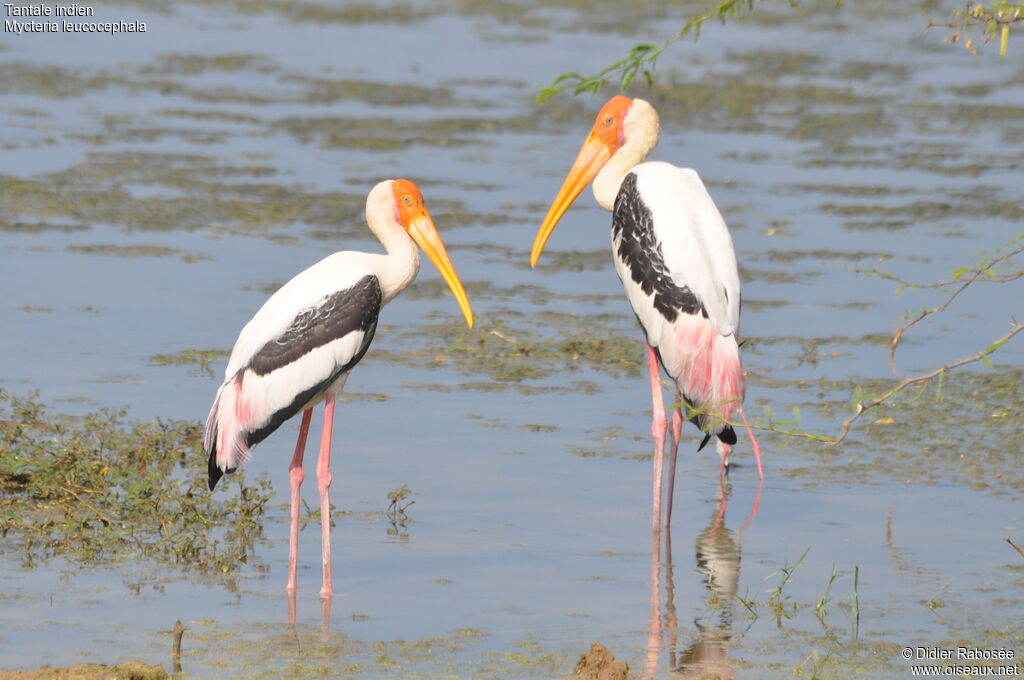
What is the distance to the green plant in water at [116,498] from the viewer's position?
21.2 ft

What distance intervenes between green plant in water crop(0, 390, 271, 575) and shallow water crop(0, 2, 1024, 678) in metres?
0.13

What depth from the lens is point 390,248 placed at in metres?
6.93

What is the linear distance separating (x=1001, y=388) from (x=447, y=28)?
1349 centimetres

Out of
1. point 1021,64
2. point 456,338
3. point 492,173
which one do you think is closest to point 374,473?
point 456,338

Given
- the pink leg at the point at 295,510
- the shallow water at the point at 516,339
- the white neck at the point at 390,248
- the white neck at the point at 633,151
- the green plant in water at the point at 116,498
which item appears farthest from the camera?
the white neck at the point at 633,151

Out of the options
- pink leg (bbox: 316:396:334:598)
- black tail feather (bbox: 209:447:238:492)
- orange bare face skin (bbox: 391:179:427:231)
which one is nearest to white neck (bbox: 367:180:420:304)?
orange bare face skin (bbox: 391:179:427:231)

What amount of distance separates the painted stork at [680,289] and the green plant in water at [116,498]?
65.8 inches

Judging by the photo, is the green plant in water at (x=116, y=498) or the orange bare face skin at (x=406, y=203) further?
the orange bare face skin at (x=406, y=203)

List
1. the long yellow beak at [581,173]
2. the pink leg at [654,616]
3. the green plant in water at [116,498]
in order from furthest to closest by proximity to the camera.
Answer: the long yellow beak at [581,173] < the green plant in water at [116,498] < the pink leg at [654,616]

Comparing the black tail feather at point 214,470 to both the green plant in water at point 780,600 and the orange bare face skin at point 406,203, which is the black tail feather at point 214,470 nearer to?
the orange bare face skin at point 406,203

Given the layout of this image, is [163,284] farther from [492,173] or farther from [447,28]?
[447,28]

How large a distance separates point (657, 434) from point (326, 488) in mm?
1455

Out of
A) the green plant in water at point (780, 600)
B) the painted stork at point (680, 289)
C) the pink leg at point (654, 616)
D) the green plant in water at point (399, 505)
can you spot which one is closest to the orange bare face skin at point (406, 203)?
the painted stork at point (680, 289)

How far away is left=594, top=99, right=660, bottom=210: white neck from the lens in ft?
25.7
